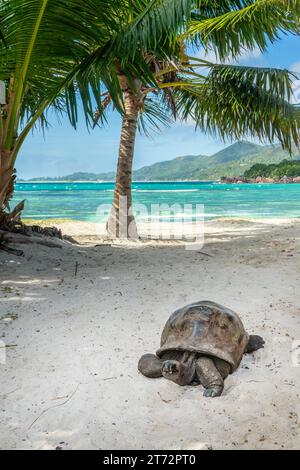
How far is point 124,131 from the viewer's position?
8.15 meters

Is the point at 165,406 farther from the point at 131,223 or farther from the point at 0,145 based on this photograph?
the point at 131,223

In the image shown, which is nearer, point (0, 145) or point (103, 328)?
point (103, 328)

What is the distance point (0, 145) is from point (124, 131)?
363cm

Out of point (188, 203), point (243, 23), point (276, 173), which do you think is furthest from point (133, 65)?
point (276, 173)

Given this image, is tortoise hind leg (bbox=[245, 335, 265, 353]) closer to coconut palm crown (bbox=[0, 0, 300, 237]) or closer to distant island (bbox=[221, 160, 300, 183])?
coconut palm crown (bbox=[0, 0, 300, 237])

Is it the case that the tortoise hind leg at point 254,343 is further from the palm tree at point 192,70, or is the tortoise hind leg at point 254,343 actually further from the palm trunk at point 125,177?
the palm trunk at point 125,177

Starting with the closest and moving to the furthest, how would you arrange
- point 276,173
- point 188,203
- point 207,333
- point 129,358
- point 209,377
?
point 209,377, point 207,333, point 129,358, point 188,203, point 276,173

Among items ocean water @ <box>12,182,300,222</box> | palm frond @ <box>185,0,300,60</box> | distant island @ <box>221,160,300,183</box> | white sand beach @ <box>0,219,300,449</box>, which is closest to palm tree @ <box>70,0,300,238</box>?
palm frond @ <box>185,0,300,60</box>

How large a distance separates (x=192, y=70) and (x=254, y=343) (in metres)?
6.23

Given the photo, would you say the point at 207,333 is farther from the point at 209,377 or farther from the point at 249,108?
the point at 249,108

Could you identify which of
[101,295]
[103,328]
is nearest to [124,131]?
[101,295]

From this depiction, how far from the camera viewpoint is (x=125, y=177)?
322 inches

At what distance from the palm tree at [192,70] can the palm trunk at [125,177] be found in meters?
0.02
